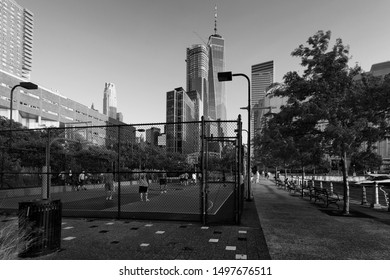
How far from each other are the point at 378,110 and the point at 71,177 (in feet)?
71.9

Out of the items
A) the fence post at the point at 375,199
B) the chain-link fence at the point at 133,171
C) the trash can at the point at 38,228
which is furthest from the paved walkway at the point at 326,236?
the trash can at the point at 38,228

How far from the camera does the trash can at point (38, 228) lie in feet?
18.6

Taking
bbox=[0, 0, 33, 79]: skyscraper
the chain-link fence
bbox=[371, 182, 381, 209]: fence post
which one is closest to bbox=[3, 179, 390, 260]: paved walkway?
the chain-link fence

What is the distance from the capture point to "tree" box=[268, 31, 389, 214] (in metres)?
10.6

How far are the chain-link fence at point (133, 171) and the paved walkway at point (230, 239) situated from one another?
3.78ft

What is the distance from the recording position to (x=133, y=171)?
12711 mm

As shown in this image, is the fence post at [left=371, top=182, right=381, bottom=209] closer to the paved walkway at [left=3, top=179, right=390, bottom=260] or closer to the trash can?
the paved walkway at [left=3, top=179, right=390, bottom=260]

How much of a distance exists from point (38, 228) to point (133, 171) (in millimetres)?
6927

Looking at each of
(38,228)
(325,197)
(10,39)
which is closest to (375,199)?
(325,197)

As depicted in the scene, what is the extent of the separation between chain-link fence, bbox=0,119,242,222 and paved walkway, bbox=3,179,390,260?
115cm

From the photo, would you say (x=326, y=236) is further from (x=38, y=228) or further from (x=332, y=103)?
(x=38, y=228)

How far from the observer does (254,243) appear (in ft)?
22.5

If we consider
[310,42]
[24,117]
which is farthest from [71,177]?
[24,117]
